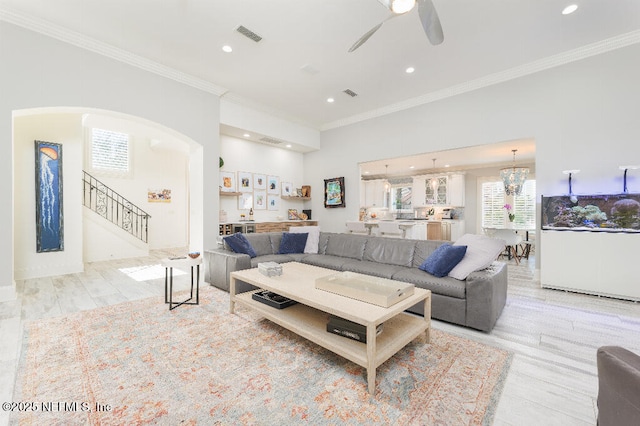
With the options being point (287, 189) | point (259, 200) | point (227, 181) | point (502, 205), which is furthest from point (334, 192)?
point (502, 205)

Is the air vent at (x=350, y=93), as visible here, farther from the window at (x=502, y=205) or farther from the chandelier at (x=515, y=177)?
the window at (x=502, y=205)

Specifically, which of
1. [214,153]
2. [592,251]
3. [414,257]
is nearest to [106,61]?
[214,153]

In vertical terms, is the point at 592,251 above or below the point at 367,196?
below

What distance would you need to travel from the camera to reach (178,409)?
60.3 inches

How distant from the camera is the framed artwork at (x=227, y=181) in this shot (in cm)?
601

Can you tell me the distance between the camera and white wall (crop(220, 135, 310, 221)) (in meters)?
6.20

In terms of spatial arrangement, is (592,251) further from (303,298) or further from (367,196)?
(367,196)

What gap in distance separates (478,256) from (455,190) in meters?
7.03

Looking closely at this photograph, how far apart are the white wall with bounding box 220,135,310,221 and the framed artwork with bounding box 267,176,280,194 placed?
0.36 ft

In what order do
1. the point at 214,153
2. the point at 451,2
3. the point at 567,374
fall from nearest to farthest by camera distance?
the point at 567,374 < the point at 451,2 < the point at 214,153

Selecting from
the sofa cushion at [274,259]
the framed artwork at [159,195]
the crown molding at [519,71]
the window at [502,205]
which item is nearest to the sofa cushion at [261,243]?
the sofa cushion at [274,259]

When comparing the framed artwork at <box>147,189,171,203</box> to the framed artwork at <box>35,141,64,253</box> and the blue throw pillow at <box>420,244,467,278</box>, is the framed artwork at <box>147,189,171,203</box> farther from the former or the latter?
the blue throw pillow at <box>420,244,467,278</box>

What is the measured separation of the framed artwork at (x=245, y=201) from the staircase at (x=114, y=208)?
3119 mm

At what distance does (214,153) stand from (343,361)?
4556 millimetres
